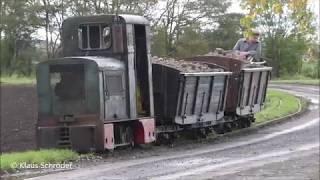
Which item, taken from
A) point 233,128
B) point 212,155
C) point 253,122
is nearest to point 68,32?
point 212,155

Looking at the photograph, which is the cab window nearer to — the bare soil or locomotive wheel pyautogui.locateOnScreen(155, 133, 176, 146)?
locomotive wheel pyautogui.locateOnScreen(155, 133, 176, 146)

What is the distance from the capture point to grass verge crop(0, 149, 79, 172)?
13398 mm

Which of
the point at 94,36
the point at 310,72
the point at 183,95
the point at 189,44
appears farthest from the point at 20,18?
the point at 310,72

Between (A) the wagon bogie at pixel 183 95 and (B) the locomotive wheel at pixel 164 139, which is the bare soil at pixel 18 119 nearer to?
(B) the locomotive wheel at pixel 164 139

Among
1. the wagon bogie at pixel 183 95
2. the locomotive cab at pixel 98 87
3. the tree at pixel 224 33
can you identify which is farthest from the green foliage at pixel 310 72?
the locomotive cab at pixel 98 87

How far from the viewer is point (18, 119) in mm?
30031

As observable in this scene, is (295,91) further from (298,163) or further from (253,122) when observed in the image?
(298,163)

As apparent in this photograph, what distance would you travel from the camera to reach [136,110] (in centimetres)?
1692

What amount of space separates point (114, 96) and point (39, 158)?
8.72 ft

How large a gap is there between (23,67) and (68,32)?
122ft

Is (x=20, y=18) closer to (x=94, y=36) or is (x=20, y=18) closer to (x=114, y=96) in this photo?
(x=94, y=36)

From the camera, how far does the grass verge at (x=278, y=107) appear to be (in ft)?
87.8

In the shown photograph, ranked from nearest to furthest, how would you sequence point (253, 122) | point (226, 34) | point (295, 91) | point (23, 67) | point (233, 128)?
point (233, 128)
point (253, 122)
point (226, 34)
point (295, 91)
point (23, 67)

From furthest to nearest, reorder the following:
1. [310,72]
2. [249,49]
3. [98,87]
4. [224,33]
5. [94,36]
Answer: [310,72]
[224,33]
[249,49]
[94,36]
[98,87]
